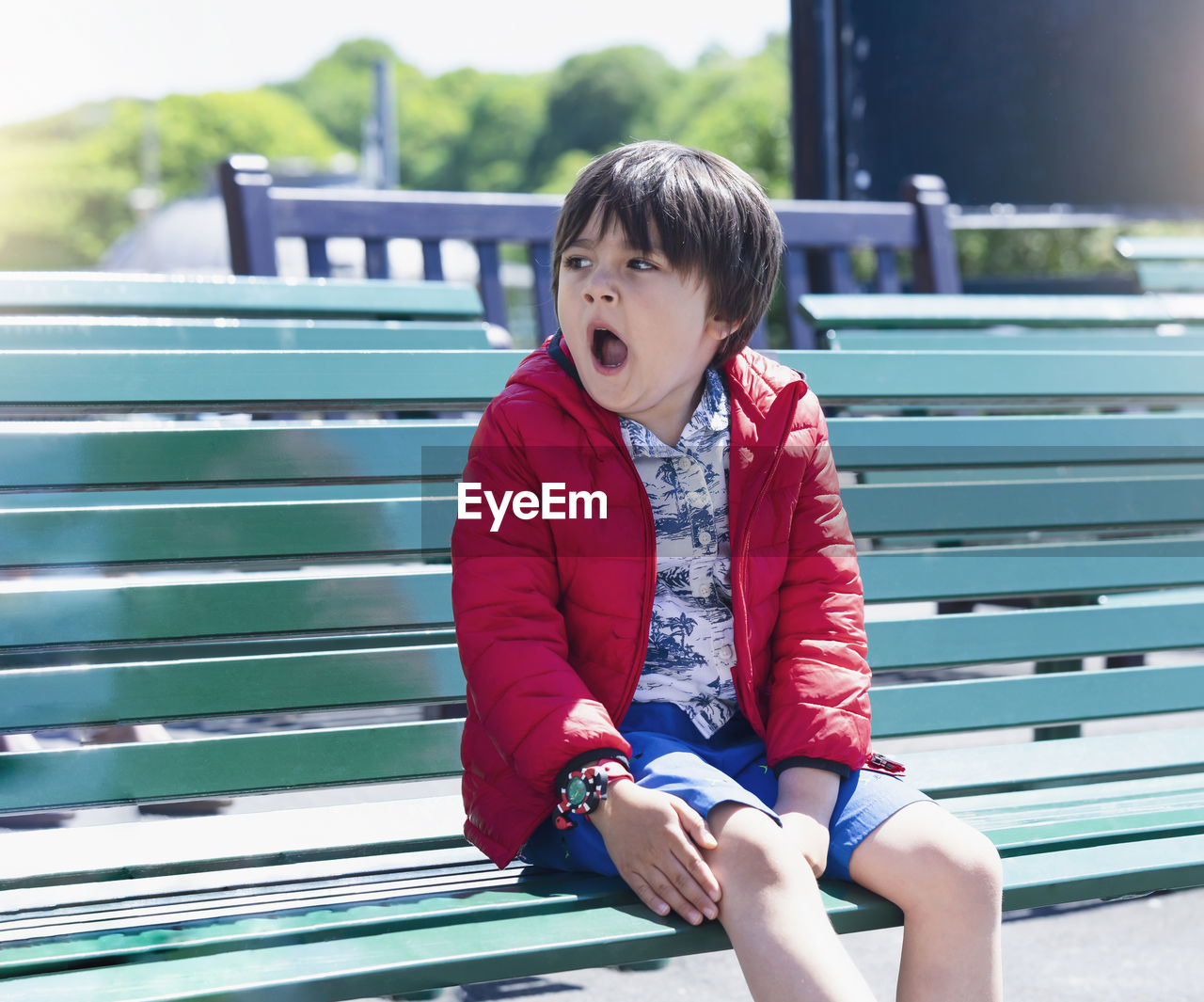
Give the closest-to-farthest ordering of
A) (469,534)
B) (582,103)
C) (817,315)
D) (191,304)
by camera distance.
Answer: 1. (469,534)
2. (191,304)
3. (817,315)
4. (582,103)

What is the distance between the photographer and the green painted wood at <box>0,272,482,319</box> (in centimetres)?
241

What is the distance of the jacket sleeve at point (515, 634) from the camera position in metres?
1.69

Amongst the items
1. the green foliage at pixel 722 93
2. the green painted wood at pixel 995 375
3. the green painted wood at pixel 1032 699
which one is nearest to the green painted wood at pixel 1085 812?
the green painted wood at pixel 1032 699

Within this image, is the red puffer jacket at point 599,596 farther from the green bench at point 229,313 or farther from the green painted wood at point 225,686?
the green bench at point 229,313

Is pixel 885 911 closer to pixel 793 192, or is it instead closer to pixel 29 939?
pixel 29 939

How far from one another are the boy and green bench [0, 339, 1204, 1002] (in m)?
0.09

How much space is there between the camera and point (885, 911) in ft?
5.50

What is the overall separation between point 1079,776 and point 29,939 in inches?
68.9

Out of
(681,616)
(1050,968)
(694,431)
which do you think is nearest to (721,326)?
(694,431)

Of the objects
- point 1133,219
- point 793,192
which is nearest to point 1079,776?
point 793,192

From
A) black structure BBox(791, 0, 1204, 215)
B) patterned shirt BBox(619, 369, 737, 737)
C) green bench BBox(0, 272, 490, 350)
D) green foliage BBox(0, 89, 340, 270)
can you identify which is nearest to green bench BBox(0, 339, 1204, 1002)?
green bench BBox(0, 272, 490, 350)

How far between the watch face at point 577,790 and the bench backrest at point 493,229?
5.54 ft

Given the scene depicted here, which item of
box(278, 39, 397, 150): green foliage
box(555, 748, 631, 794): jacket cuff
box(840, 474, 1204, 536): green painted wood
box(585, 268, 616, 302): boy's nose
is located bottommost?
box(555, 748, 631, 794): jacket cuff

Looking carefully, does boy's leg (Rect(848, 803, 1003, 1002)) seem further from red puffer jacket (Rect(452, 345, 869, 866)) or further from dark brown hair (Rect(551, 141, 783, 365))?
dark brown hair (Rect(551, 141, 783, 365))
